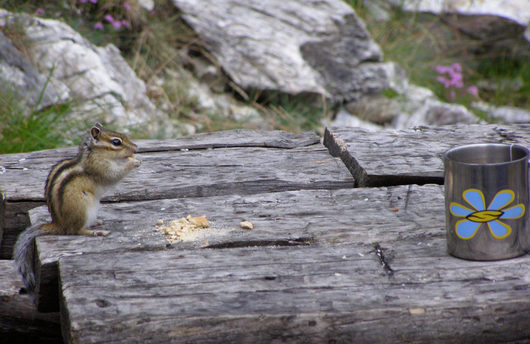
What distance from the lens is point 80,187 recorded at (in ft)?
7.19

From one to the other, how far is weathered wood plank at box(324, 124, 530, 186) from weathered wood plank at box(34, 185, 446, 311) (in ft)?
0.40

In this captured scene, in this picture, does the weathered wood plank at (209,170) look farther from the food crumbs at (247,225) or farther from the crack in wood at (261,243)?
the crack in wood at (261,243)

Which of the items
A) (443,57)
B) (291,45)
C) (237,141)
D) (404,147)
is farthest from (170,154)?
(443,57)

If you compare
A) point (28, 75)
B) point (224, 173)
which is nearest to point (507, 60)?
point (28, 75)

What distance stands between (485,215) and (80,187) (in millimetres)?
1311

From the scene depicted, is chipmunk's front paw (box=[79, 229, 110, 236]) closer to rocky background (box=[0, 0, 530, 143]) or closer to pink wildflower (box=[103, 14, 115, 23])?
rocky background (box=[0, 0, 530, 143])

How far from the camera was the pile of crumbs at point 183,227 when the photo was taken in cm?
200

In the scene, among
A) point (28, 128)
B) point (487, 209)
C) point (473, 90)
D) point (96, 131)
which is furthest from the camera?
point (473, 90)

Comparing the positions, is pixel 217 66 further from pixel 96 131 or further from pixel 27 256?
pixel 27 256

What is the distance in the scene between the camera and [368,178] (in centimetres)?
249

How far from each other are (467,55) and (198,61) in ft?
12.0

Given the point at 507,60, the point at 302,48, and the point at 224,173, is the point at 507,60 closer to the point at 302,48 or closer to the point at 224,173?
the point at 302,48

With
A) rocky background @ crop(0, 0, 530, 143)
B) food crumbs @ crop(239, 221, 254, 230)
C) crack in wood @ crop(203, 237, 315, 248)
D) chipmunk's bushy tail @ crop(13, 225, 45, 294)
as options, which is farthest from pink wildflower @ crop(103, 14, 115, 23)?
crack in wood @ crop(203, 237, 315, 248)

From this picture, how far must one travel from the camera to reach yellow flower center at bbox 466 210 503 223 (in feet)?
5.66
